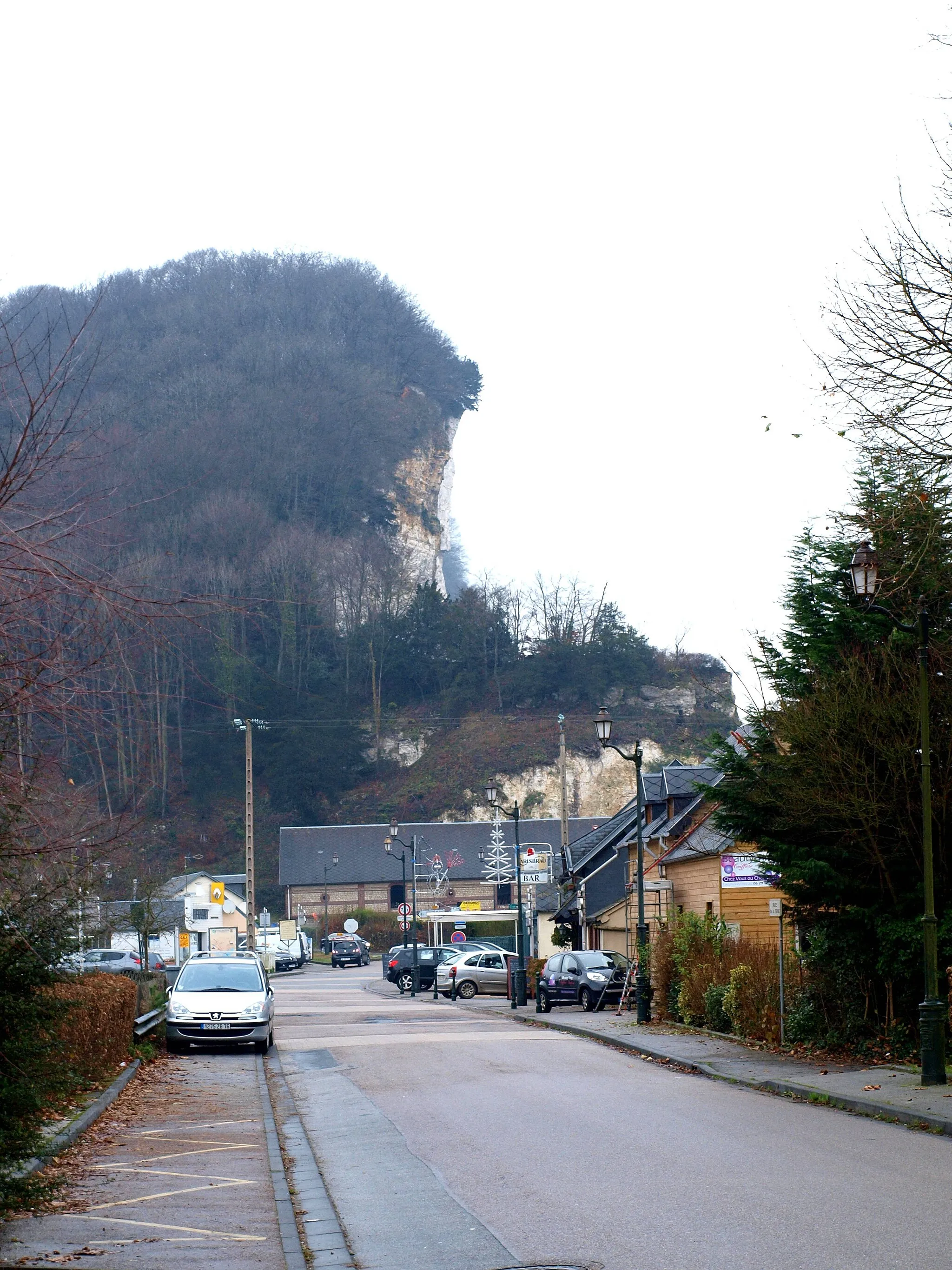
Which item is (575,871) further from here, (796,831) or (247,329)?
(247,329)

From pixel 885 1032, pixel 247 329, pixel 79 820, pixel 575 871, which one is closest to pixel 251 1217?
pixel 79 820

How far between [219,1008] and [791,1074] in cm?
1004

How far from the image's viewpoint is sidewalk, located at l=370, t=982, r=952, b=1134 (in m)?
13.4

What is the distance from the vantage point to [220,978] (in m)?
23.7

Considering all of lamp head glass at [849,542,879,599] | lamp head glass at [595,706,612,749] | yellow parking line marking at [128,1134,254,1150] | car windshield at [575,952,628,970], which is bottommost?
car windshield at [575,952,628,970]

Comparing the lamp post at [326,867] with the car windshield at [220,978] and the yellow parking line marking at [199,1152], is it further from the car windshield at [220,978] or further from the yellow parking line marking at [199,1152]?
the yellow parking line marking at [199,1152]

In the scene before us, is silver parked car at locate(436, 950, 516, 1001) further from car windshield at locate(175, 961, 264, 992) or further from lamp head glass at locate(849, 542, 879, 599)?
lamp head glass at locate(849, 542, 879, 599)

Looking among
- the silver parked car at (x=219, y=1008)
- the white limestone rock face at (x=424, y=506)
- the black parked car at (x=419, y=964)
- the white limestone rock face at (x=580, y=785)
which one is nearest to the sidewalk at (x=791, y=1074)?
the silver parked car at (x=219, y=1008)

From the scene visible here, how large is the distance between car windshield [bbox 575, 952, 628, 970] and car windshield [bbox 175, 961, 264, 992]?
43.9ft

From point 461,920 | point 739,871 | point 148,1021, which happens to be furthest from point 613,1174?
point 461,920

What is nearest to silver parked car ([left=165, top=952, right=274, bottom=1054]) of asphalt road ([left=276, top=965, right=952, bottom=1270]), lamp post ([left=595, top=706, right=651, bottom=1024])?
asphalt road ([left=276, top=965, right=952, bottom=1270])

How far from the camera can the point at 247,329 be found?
14388 centimetres

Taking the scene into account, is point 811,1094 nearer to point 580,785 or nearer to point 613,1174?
point 613,1174

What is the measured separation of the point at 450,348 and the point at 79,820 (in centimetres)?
14839
